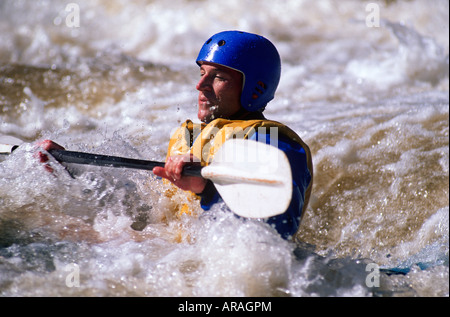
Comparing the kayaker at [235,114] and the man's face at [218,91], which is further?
the man's face at [218,91]

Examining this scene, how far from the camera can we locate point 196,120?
4.20 metres

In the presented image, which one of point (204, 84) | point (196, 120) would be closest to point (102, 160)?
point (204, 84)

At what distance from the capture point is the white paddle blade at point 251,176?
6.54 feet

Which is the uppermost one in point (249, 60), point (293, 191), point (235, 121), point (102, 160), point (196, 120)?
point (196, 120)

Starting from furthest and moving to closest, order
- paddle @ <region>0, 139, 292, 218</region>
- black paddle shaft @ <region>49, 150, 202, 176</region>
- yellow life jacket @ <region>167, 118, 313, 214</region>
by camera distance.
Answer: black paddle shaft @ <region>49, 150, 202, 176</region>, yellow life jacket @ <region>167, 118, 313, 214</region>, paddle @ <region>0, 139, 292, 218</region>

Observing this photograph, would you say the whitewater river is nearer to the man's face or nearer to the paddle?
the paddle

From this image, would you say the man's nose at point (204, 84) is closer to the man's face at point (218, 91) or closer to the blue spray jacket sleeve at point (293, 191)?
the man's face at point (218, 91)

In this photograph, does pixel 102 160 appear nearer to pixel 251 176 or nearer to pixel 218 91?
pixel 218 91

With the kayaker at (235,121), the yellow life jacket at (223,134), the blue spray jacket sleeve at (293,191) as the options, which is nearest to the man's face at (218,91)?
the kayaker at (235,121)

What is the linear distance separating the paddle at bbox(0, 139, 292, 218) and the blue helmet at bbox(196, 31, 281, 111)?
0.37 metres

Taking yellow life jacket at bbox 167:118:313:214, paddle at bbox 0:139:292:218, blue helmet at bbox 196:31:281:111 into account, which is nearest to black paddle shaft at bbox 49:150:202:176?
yellow life jacket at bbox 167:118:313:214

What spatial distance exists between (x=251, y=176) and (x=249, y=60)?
0.57m

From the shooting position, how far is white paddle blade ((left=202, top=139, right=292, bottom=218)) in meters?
1.99

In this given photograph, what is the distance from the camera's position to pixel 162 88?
204 inches
